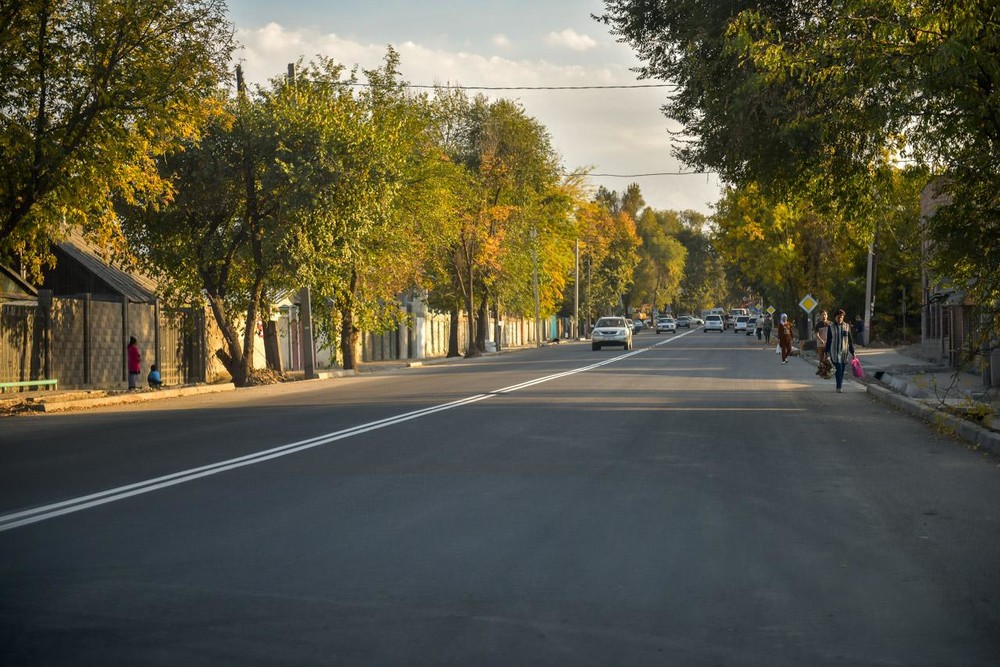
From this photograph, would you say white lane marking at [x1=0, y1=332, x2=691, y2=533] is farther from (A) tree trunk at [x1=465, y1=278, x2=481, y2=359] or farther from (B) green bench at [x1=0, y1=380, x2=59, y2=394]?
(A) tree trunk at [x1=465, y1=278, x2=481, y2=359]

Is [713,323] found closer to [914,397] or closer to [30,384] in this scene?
[30,384]

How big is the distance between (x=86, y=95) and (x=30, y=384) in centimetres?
699

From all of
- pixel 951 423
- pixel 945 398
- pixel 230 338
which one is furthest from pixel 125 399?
pixel 951 423

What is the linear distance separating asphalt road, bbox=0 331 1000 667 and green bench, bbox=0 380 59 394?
10033mm

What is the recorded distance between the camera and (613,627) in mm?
5668

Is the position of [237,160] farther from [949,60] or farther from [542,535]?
[542,535]

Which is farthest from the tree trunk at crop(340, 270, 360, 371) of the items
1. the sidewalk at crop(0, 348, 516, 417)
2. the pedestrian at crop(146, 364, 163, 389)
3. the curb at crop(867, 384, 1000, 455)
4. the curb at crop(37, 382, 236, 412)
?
the curb at crop(867, 384, 1000, 455)

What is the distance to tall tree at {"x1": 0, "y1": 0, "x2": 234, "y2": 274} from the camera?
2166cm

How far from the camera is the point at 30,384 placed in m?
25.9

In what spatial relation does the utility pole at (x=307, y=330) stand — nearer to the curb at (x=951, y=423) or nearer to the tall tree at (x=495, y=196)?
the curb at (x=951, y=423)

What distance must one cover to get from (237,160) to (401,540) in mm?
25760

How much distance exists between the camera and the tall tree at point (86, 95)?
21656mm

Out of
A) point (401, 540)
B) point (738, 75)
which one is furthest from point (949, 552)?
point (738, 75)

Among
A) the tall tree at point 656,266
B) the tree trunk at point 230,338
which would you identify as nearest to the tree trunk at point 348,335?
the tree trunk at point 230,338
